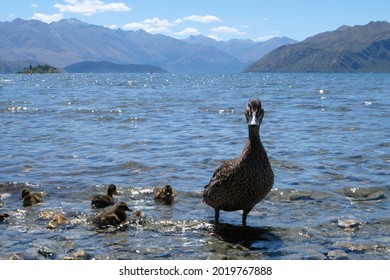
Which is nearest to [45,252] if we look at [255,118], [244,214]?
[244,214]

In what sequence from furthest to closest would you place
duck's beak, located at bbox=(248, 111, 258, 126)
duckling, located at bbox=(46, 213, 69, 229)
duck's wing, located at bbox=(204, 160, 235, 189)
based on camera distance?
duckling, located at bbox=(46, 213, 69, 229), duck's wing, located at bbox=(204, 160, 235, 189), duck's beak, located at bbox=(248, 111, 258, 126)

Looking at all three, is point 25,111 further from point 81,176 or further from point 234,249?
point 234,249

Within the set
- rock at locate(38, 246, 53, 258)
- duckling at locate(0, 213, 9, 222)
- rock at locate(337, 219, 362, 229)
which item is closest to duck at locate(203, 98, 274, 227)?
rock at locate(337, 219, 362, 229)

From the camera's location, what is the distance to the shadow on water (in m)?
8.90

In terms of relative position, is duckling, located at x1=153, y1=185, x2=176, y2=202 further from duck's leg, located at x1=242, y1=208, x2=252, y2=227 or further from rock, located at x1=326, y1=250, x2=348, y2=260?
rock, located at x1=326, y1=250, x2=348, y2=260

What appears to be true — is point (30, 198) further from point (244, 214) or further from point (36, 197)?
point (244, 214)

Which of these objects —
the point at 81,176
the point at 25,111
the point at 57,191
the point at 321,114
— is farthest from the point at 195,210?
the point at 25,111

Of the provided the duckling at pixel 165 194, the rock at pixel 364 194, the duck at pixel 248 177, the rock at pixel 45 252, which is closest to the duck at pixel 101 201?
the duckling at pixel 165 194

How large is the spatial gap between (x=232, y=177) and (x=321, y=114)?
26.6 metres

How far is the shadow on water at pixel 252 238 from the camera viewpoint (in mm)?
8905

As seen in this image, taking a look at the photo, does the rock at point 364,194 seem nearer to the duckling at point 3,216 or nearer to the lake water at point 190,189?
the lake water at point 190,189

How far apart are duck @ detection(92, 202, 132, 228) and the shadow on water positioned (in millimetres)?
1810

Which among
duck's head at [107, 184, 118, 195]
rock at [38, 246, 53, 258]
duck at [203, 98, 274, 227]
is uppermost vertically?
duck at [203, 98, 274, 227]

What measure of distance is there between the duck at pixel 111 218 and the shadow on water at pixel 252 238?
1.81 metres
